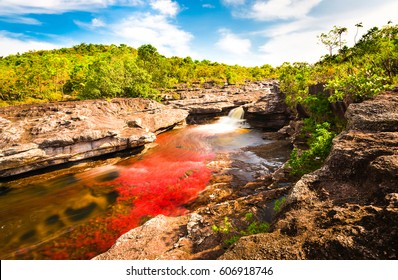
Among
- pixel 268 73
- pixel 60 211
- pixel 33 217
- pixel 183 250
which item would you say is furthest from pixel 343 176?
pixel 268 73

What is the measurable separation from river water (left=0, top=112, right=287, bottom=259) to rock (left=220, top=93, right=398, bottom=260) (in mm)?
7530

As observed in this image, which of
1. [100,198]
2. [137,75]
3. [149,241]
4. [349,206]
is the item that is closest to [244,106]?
[137,75]

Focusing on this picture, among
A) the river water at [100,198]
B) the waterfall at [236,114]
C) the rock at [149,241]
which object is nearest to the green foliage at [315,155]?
the river water at [100,198]

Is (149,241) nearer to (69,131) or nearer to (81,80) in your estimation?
(69,131)

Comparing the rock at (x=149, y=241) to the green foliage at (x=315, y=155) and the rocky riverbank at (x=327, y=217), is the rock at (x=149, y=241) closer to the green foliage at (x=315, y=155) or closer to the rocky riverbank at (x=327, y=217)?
the rocky riverbank at (x=327, y=217)

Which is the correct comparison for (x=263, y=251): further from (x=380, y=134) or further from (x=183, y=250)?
(x=380, y=134)

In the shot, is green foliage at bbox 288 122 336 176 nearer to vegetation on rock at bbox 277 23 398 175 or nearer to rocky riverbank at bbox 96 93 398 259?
vegetation on rock at bbox 277 23 398 175

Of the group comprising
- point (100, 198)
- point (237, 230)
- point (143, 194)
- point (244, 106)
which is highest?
point (244, 106)

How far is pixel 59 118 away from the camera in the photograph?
18125 millimetres

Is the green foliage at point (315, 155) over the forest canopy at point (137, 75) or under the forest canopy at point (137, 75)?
under

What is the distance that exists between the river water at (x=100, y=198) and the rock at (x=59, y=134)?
1.40 meters

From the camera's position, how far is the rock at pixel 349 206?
351 cm

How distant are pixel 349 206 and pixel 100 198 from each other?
13181 mm

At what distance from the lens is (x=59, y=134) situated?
54.0 feet
